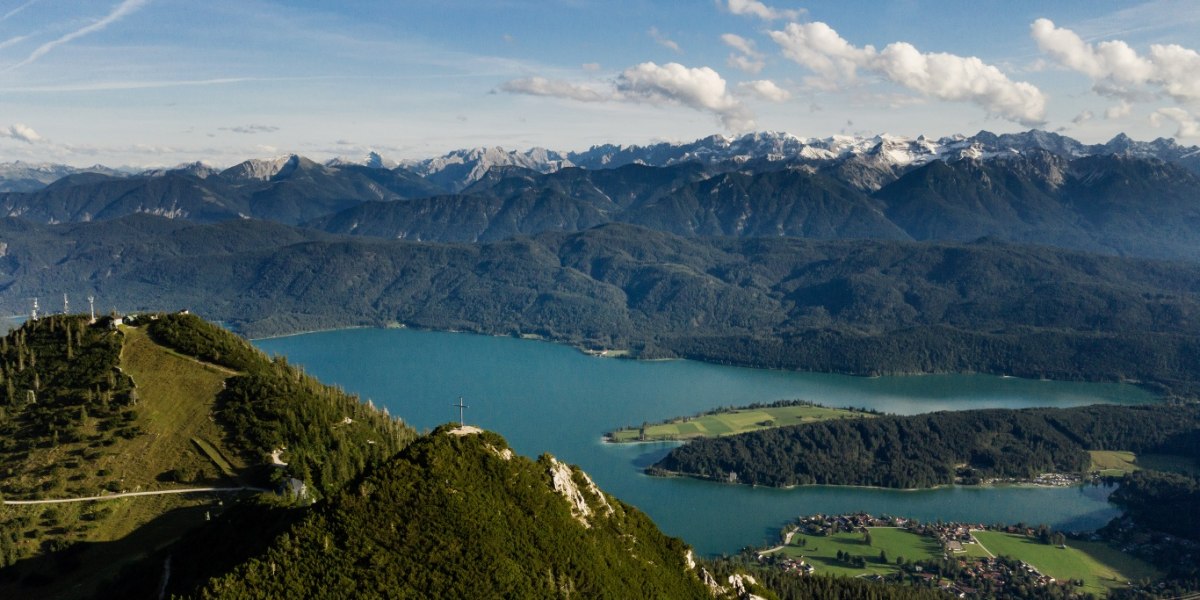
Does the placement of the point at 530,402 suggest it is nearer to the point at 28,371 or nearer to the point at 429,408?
the point at 429,408

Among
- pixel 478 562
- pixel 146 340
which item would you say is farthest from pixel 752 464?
pixel 478 562

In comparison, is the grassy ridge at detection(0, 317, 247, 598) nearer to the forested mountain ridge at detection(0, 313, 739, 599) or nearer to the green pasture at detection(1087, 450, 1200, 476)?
the forested mountain ridge at detection(0, 313, 739, 599)

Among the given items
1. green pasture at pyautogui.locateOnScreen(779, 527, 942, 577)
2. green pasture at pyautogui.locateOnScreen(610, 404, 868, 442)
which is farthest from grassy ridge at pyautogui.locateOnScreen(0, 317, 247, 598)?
green pasture at pyautogui.locateOnScreen(610, 404, 868, 442)

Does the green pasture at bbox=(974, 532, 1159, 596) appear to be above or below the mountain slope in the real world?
below

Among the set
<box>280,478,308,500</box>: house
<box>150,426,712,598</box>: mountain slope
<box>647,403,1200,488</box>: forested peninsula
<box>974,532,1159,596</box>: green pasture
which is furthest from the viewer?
<box>647,403,1200,488</box>: forested peninsula

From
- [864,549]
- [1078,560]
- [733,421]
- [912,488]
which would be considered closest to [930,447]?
[912,488]
